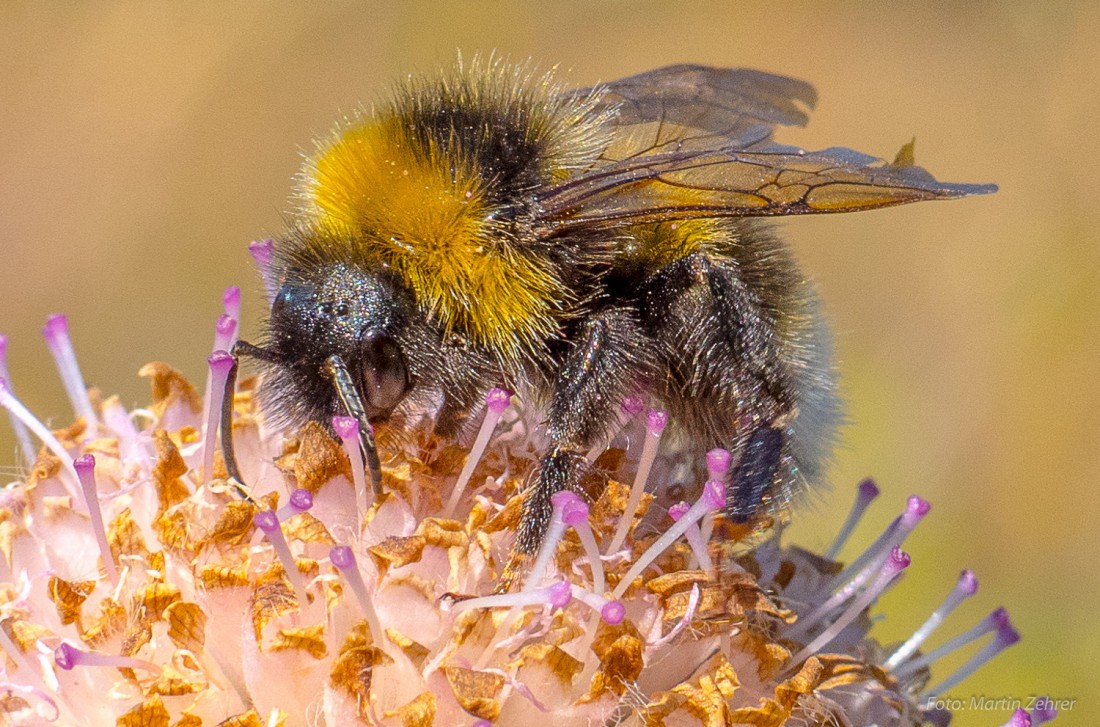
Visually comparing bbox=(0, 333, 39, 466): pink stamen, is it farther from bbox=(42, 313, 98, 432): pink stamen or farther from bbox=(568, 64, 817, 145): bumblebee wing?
bbox=(568, 64, 817, 145): bumblebee wing

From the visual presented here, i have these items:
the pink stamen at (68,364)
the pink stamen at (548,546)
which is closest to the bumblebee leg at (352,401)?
the pink stamen at (548,546)

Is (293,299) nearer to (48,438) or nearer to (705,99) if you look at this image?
(48,438)

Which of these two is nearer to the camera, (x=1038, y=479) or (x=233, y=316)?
(x=233, y=316)

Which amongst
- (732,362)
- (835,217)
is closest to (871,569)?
(732,362)

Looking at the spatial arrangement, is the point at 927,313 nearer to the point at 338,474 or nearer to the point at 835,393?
the point at 835,393

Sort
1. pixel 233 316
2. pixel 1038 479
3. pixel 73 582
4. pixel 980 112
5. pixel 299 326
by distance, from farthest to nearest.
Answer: pixel 980 112, pixel 1038 479, pixel 233 316, pixel 73 582, pixel 299 326

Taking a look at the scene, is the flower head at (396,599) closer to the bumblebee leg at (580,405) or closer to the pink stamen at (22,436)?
the bumblebee leg at (580,405)

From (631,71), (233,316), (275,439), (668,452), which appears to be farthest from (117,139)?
(668,452)
